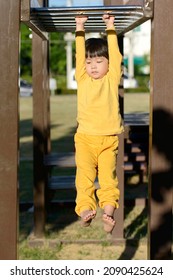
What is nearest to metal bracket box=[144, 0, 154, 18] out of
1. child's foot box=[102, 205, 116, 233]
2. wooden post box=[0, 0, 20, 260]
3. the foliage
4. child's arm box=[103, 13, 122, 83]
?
child's arm box=[103, 13, 122, 83]

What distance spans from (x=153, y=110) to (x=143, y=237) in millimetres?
3624

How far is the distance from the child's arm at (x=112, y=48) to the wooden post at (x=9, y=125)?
0.60 meters

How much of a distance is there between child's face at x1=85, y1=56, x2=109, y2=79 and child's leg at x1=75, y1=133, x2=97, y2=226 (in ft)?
1.31

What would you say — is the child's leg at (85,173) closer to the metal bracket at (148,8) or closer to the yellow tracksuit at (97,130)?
the yellow tracksuit at (97,130)

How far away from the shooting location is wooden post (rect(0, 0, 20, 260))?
3252 millimetres

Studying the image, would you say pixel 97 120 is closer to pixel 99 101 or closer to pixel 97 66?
pixel 99 101

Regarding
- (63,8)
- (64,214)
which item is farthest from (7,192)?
(64,214)

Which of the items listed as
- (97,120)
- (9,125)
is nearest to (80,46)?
(97,120)

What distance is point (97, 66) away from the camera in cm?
377

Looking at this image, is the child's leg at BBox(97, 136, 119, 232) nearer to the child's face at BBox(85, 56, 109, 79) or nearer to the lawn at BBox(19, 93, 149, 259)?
the child's face at BBox(85, 56, 109, 79)

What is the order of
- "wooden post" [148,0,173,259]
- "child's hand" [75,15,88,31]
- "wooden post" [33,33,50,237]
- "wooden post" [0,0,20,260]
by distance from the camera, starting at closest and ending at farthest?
"wooden post" [0,0,20,260] → "wooden post" [148,0,173,259] → "child's hand" [75,15,88,31] → "wooden post" [33,33,50,237]

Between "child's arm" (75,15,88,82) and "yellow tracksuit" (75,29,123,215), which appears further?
"yellow tracksuit" (75,29,123,215)
